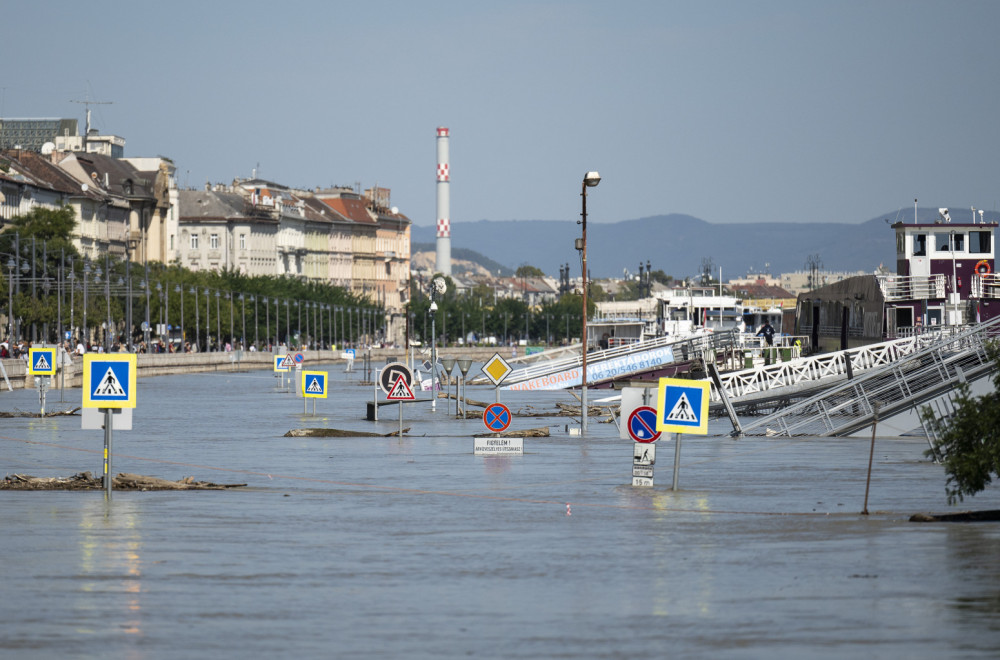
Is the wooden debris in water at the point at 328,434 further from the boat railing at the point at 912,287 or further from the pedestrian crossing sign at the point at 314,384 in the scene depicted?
the boat railing at the point at 912,287

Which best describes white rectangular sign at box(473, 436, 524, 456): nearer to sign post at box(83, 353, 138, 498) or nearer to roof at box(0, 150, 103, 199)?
sign post at box(83, 353, 138, 498)

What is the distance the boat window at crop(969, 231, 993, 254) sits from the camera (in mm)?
70438

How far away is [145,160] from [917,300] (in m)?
140

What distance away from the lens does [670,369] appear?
283ft

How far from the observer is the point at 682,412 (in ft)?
81.1

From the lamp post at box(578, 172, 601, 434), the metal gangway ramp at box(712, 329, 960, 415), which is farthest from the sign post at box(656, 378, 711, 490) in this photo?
the metal gangway ramp at box(712, 329, 960, 415)

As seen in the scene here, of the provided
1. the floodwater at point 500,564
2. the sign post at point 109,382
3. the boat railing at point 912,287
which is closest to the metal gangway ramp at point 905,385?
the floodwater at point 500,564

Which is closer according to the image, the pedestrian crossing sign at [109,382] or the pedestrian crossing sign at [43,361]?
the pedestrian crossing sign at [109,382]

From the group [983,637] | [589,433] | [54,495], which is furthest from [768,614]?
[589,433]

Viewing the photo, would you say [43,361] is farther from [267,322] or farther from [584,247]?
[267,322]

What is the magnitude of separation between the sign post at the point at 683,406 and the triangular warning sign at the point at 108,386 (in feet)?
23.9

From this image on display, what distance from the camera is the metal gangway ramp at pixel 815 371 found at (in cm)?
5459

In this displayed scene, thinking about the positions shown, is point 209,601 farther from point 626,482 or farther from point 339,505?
point 626,482

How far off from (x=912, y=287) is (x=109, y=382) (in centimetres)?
4919
